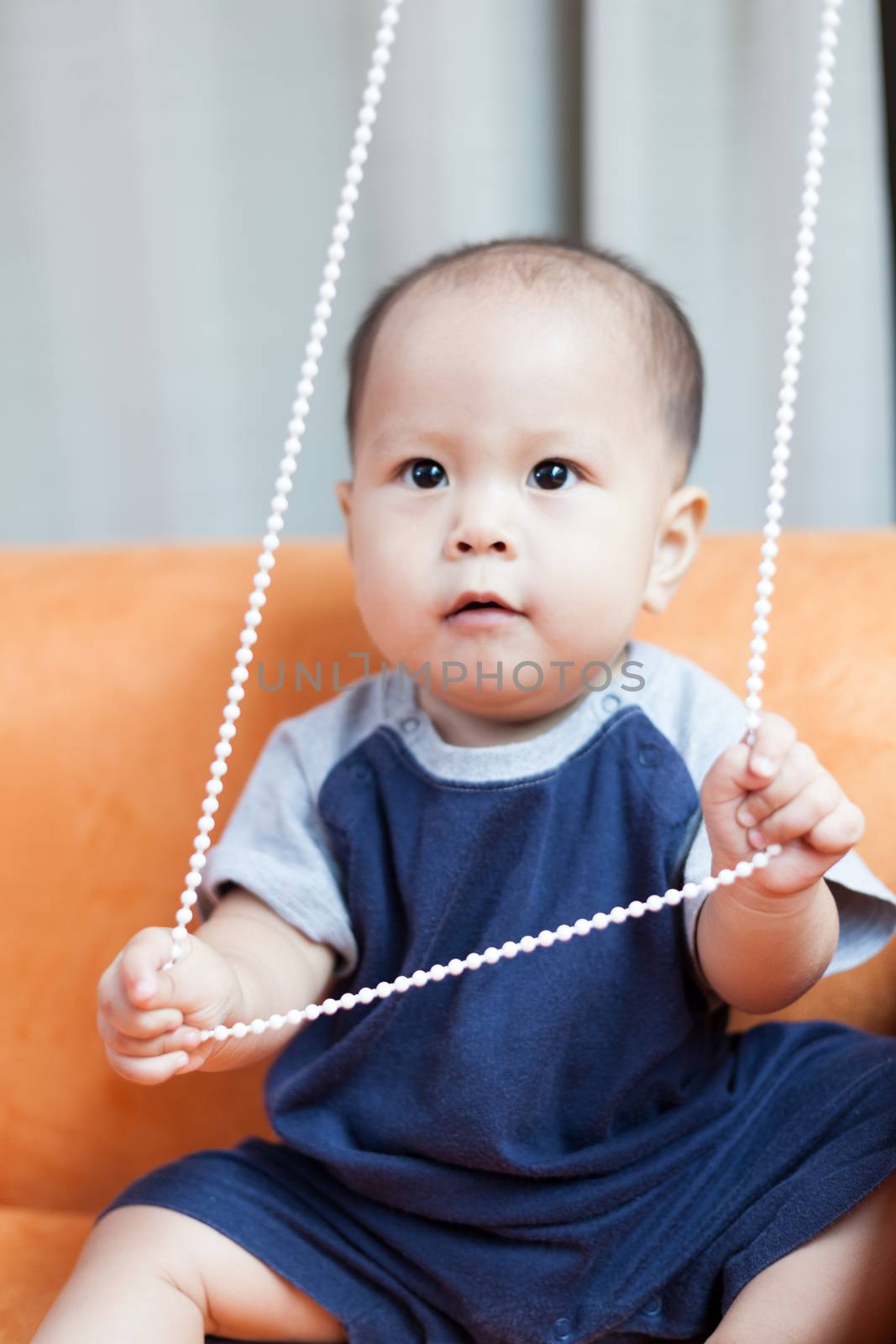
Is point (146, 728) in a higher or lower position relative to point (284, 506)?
lower

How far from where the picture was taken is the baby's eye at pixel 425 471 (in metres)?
0.84

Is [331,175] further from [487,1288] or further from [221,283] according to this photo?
[487,1288]

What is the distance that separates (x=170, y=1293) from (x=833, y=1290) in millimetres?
356

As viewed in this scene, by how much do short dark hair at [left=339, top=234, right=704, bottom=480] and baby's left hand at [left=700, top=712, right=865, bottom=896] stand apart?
29 centimetres

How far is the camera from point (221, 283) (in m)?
1.69

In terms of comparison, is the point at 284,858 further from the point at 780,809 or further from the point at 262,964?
the point at 780,809

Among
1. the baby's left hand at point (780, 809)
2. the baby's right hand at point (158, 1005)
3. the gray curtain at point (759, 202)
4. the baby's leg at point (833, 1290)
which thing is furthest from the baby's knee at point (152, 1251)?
the gray curtain at point (759, 202)

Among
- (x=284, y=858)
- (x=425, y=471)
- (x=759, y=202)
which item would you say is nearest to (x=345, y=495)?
(x=425, y=471)

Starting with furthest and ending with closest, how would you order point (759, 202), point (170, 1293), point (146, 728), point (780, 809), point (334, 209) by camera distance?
point (334, 209), point (759, 202), point (146, 728), point (170, 1293), point (780, 809)

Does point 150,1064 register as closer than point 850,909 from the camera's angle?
Yes

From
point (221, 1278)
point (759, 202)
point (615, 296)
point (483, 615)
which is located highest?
point (759, 202)

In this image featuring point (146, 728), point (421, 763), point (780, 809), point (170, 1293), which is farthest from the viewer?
point (146, 728)

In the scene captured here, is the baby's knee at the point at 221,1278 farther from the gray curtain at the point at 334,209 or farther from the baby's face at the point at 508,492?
the gray curtain at the point at 334,209

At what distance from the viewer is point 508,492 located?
0.82 meters
